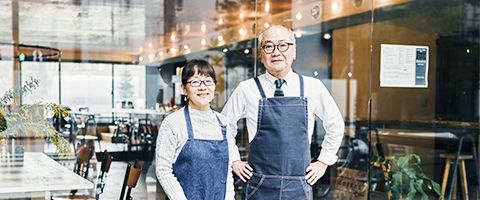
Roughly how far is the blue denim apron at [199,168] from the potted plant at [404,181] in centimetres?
292

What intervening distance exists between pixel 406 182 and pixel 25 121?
131 inches

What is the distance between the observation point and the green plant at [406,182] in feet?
15.8

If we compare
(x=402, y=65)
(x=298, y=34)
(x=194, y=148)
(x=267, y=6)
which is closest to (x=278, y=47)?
(x=194, y=148)

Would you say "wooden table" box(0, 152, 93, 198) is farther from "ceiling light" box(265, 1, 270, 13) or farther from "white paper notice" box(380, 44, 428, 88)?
"ceiling light" box(265, 1, 270, 13)

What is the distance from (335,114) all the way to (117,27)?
18.8 feet

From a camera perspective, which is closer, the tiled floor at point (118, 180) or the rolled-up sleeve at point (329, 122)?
the rolled-up sleeve at point (329, 122)

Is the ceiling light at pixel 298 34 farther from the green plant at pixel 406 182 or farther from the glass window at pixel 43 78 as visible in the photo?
the glass window at pixel 43 78

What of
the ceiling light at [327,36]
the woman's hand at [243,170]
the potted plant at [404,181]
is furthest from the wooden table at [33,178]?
the ceiling light at [327,36]

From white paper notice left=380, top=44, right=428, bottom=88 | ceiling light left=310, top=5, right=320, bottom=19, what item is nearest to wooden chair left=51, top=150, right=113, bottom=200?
white paper notice left=380, top=44, right=428, bottom=88

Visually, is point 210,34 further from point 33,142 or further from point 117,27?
point 33,142

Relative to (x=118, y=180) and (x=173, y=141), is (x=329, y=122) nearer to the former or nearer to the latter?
(x=173, y=141)

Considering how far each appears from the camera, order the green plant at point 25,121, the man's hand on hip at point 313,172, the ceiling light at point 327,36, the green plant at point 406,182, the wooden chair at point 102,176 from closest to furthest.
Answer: the man's hand on hip at point 313,172 < the wooden chair at point 102,176 < the green plant at point 25,121 < the green plant at point 406,182 < the ceiling light at point 327,36

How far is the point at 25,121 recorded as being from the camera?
4891mm

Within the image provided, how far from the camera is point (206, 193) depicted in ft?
7.45
